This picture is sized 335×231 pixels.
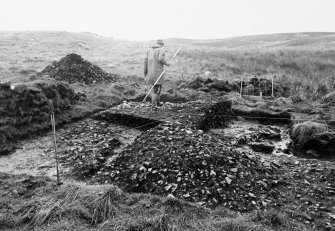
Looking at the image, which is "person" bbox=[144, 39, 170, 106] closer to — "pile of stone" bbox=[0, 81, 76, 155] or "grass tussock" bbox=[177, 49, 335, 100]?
"pile of stone" bbox=[0, 81, 76, 155]

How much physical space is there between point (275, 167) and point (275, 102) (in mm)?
6856

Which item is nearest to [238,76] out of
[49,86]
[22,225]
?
[49,86]

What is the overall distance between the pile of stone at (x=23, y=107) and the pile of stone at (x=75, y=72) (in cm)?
457

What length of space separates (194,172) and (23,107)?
6.21 m

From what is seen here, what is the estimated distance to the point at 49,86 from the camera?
448 inches

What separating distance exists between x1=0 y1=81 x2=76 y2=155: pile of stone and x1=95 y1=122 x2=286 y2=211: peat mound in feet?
11.0

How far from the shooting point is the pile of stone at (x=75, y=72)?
1588 cm

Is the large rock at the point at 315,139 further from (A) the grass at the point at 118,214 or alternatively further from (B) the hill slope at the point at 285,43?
(B) the hill slope at the point at 285,43

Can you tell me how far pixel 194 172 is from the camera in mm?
6594

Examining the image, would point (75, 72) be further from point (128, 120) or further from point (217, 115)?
point (217, 115)

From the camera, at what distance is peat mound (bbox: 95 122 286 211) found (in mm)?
6078

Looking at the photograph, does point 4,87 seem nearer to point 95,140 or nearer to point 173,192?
point 95,140

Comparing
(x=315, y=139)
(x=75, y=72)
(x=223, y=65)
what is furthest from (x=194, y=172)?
(x=223, y=65)

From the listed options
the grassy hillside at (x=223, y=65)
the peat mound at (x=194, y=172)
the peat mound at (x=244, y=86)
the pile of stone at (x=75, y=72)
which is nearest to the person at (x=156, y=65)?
the peat mound at (x=194, y=172)
